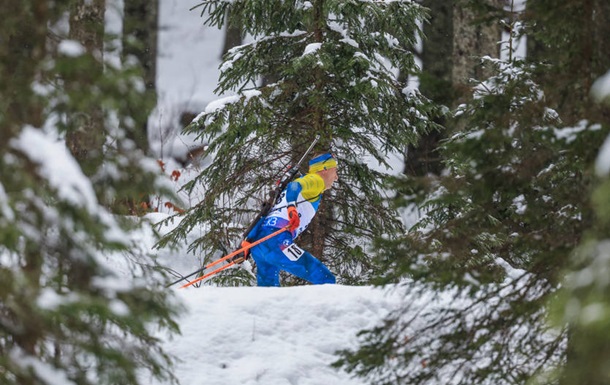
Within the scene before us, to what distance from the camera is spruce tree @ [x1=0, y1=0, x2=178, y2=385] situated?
A: 12.5ft

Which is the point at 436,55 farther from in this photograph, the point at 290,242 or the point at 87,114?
the point at 87,114

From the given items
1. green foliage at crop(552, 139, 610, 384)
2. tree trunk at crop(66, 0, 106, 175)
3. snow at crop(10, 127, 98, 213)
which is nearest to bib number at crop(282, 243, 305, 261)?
tree trunk at crop(66, 0, 106, 175)

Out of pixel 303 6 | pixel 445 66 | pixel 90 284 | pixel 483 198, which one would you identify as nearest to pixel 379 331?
pixel 483 198

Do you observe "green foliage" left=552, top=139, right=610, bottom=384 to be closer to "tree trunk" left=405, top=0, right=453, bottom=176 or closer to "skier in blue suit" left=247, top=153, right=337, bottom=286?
"skier in blue suit" left=247, top=153, right=337, bottom=286

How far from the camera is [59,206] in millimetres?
3861

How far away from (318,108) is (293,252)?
6.26 feet

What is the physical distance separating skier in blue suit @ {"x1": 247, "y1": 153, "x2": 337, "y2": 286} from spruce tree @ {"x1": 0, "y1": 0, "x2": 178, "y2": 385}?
13.9 feet

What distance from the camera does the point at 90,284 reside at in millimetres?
4105

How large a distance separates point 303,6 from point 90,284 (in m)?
6.27

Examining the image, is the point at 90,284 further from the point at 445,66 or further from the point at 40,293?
the point at 445,66

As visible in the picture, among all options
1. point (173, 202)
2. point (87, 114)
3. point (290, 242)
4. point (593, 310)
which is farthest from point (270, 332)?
point (593, 310)

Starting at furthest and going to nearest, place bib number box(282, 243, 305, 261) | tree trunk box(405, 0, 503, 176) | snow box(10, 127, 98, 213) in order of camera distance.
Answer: bib number box(282, 243, 305, 261)
tree trunk box(405, 0, 503, 176)
snow box(10, 127, 98, 213)

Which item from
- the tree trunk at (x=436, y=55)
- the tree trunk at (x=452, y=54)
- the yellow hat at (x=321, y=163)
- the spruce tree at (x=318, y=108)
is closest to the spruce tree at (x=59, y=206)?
the tree trunk at (x=452, y=54)

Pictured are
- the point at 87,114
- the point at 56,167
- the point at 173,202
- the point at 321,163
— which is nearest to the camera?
the point at 56,167
